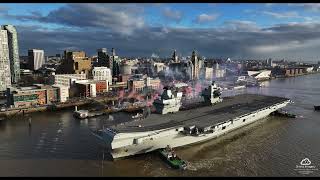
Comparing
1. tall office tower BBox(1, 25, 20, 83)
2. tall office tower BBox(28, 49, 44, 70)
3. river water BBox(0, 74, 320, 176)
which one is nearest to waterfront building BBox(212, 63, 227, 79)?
tall office tower BBox(1, 25, 20, 83)

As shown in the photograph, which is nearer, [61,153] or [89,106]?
[61,153]

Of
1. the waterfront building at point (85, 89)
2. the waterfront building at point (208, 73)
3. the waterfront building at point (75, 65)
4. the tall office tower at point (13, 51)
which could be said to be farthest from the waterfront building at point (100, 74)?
the waterfront building at point (208, 73)

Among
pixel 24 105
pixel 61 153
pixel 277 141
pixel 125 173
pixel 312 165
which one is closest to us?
pixel 125 173

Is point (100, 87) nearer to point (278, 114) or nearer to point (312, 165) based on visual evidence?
point (278, 114)

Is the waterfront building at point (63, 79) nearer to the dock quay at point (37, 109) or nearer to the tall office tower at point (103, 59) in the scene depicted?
the dock quay at point (37, 109)

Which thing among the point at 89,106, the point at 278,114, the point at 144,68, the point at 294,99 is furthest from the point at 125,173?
the point at 144,68

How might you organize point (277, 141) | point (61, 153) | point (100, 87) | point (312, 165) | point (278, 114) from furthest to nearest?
point (100, 87) → point (278, 114) → point (277, 141) → point (61, 153) → point (312, 165)

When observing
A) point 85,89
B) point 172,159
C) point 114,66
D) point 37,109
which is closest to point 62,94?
point 85,89

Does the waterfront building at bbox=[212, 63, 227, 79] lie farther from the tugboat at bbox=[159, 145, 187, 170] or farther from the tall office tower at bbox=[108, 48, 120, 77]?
the tugboat at bbox=[159, 145, 187, 170]
